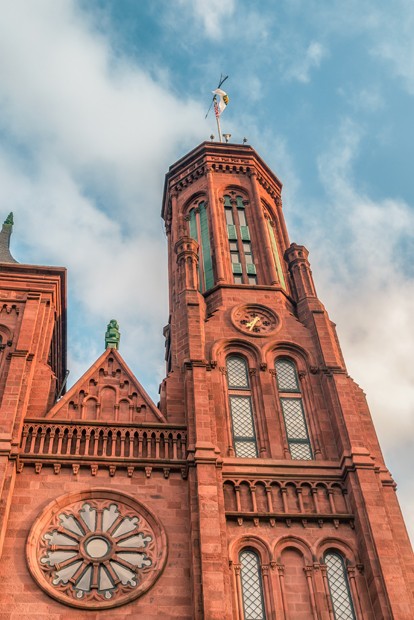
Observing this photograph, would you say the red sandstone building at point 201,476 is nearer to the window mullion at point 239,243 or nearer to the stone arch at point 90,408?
the stone arch at point 90,408

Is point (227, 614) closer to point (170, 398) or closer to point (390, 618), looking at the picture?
point (390, 618)

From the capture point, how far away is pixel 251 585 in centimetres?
2209

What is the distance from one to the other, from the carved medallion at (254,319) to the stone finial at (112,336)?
Result: 4691mm

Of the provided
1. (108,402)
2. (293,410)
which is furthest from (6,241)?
(293,410)

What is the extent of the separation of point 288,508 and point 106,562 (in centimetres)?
583

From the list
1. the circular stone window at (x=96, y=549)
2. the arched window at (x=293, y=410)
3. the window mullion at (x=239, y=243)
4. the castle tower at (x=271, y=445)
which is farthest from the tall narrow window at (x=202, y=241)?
the circular stone window at (x=96, y=549)

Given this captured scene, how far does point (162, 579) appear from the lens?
21.6 meters

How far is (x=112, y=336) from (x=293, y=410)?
782 cm

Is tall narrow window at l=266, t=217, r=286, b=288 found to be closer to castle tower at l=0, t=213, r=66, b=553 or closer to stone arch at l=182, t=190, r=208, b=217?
stone arch at l=182, t=190, r=208, b=217

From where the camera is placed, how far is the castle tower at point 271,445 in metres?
21.8

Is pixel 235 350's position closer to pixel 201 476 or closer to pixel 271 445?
pixel 271 445

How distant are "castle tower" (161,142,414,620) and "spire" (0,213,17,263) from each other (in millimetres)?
7847

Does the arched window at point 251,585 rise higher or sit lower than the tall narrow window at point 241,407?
lower

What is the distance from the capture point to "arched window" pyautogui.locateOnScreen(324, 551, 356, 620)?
21.7 metres
